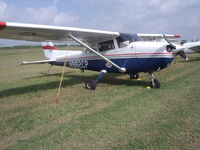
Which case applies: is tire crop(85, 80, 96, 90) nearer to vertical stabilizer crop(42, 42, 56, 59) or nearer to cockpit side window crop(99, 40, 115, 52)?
cockpit side window crop(99, 40, 115, 52)

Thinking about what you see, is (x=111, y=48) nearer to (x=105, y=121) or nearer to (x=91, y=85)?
(x=91, y=85)

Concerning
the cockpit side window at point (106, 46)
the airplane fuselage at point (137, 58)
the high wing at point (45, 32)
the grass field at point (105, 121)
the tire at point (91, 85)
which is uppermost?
the high wing at point (45, 32)

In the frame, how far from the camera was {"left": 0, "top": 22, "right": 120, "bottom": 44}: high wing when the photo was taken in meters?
5.82

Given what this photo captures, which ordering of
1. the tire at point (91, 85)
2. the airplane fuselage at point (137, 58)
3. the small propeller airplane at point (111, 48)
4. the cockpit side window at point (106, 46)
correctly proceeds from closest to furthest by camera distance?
1. the small propeller airplane at point (111, 48)
2. the airplane fuselage at point (137, 58)
3. the tire at point (91, 85)
4. the cockpit side window at point (106, 46)

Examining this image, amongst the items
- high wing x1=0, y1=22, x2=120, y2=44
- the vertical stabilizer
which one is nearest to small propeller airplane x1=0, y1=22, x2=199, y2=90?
high wing x1=0, y1=22, x2=120, y2=44

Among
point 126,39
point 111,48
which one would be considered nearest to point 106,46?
point 111,48

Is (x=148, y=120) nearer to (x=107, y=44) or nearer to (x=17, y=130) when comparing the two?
(x=17, y=130)

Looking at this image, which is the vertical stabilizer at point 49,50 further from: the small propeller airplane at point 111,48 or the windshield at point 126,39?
the windshield at point 126,39

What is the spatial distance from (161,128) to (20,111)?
380 cm

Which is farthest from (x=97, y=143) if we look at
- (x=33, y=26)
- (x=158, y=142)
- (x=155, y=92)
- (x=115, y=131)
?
(x=33, y=26)

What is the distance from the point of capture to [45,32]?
683 centimetres

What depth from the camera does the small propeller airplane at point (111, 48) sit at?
6.46 meters

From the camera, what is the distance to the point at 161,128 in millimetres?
3643

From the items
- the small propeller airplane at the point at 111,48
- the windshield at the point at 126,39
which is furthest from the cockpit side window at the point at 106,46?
the windshield at the point at 126,39
